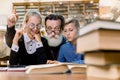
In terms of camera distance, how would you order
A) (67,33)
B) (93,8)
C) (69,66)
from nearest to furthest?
(69,66) → (67,33) → (93,8)

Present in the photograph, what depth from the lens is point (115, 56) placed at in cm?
26

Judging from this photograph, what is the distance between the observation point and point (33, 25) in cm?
144

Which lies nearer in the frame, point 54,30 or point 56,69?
point 56,69

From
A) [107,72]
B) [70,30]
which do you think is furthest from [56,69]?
[70,30]

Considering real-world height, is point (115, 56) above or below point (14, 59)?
above

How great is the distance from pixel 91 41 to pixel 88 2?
5.08m

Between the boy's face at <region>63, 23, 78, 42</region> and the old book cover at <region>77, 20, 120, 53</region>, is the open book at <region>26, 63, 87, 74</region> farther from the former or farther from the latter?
the boy's face at <region>63, 23, 78, 42</region>

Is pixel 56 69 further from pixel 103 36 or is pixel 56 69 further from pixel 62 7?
pixel 62 7

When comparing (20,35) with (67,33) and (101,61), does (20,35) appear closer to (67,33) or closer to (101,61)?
(67,33)

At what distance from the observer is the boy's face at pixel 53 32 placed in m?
1.49

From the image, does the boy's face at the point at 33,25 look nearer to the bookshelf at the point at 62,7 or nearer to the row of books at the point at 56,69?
the row of books at the point at 56,69

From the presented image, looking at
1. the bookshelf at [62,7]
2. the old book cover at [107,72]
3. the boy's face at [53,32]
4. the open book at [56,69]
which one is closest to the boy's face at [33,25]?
the boy's face at [53,32]

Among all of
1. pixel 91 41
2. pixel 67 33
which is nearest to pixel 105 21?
pixel 91 41

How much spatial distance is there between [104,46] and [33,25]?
4.00 feet
